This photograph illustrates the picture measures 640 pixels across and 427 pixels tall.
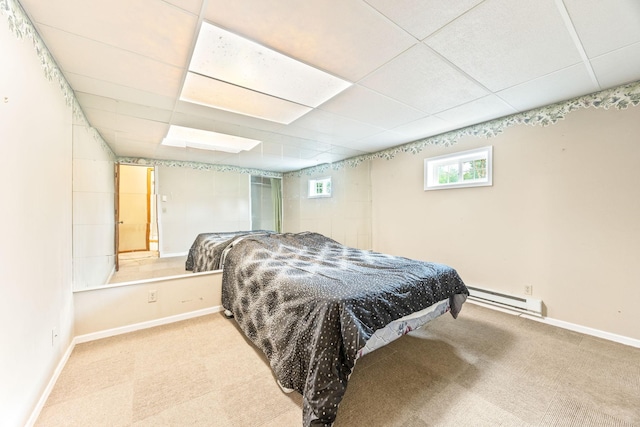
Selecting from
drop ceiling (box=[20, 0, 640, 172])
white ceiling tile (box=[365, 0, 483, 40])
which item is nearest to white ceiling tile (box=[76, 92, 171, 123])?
drop ceiling (box=[20, 0, 640, 172])

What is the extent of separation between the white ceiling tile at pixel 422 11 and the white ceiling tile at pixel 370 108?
0.69m

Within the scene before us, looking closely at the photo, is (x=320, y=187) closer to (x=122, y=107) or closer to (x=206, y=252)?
(x=206, y=252)

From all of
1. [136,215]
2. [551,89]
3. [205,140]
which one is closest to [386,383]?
[551,89]

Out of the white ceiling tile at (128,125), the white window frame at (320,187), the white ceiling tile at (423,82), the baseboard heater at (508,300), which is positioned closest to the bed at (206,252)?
the white ceiling tile at (128,125)

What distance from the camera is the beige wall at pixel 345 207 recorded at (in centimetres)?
414

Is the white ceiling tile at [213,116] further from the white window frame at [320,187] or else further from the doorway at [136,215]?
the white window frame at [320,187]

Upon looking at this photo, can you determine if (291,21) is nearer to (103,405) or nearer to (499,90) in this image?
(499,90)

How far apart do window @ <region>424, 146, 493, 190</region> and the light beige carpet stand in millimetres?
1766

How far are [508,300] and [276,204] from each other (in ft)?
10.1

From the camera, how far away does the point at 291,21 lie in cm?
137

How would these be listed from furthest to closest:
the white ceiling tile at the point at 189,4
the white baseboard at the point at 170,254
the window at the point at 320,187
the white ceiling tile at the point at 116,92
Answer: the window at the point at 320,187 → the white baseboard at the point at 170,254 → the white ceiling tile at the point at 116,92 → the white ceiling tile at the point at 189,4

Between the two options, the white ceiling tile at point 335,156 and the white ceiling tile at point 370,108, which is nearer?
the white ceiling tile at point 370,108

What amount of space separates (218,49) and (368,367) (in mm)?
2423

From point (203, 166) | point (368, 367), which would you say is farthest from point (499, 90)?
point (203, 166)
